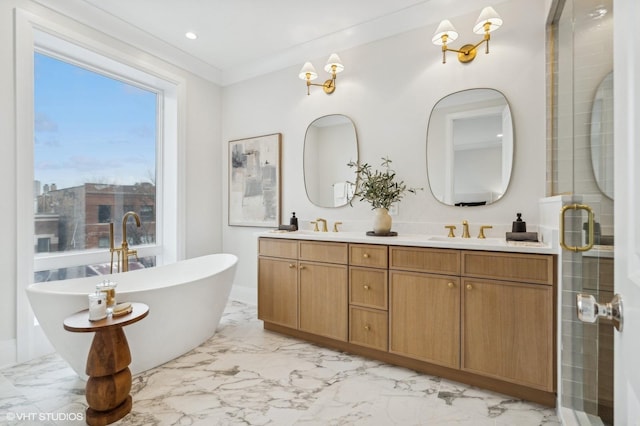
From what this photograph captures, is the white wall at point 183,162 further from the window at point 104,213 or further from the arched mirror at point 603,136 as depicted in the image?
the arched mirror at point 603,136

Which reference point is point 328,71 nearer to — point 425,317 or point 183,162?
point 183,162

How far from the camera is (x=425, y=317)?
229cm

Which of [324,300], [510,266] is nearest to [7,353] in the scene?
[324,300]

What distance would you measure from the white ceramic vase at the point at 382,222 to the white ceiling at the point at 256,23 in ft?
5.47

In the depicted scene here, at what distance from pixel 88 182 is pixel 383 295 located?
303cm

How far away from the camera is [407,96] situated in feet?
9.56

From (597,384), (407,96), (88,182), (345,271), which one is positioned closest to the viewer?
(597,384)

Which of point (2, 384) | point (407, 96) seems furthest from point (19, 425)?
point (407, 96)

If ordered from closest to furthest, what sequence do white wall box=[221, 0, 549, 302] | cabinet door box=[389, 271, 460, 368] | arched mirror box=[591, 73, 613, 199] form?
arched mirror box=[591, 73, 613, 199]
cabinet door box=[389, 271, 460, 368]
white wall box=[221, 0, 549, 302]

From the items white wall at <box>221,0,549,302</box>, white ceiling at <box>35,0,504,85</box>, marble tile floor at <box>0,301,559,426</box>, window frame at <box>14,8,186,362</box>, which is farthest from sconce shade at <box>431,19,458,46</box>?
window frame at <box>14,8,186,362</box>

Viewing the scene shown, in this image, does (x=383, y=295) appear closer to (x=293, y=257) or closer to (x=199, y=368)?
(x=293, y=257)

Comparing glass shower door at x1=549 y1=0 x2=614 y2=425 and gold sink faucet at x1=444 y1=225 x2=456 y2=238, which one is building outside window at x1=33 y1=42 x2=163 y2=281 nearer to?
gold sink faucet at x1=444 y1=225 x2=456 y2=238

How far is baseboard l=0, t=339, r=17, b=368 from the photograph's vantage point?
2402 millimetres

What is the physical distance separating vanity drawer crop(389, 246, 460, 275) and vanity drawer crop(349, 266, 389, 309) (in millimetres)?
148
